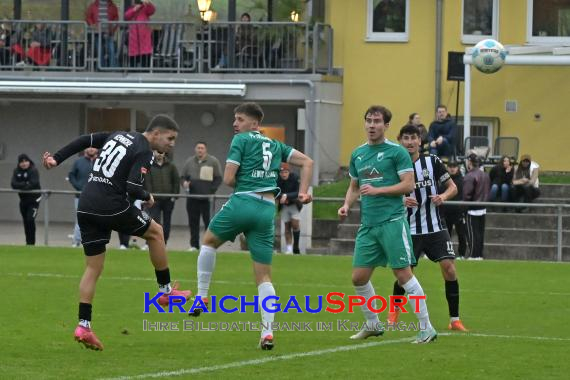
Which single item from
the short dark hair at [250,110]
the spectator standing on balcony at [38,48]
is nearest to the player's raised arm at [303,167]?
the short dark hair at [250,110]

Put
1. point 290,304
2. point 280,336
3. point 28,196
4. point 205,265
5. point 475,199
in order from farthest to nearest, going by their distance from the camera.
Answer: point 28,196
point 475,199
point 290,304
point 280,336
point 205,265

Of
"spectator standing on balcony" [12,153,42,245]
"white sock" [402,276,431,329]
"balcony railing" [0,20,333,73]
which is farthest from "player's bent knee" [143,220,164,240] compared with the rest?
"balcony railing" [0,20,333,73]

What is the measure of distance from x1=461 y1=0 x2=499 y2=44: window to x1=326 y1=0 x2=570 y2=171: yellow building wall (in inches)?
7.0

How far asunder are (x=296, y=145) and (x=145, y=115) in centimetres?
401

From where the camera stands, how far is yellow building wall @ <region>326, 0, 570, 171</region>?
32.8 m

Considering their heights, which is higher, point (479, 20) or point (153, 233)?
point (479, 20)

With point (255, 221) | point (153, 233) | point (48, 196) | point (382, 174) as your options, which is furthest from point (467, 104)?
point (255, 221)

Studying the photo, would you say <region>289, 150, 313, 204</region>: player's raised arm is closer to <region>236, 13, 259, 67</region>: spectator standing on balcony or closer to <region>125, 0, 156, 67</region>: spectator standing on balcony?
<region>236, 13, 259, 67</region>: spectator standing on balcony

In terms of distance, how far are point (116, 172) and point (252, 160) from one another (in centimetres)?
114

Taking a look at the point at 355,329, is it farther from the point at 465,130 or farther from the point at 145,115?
the point at 145,115

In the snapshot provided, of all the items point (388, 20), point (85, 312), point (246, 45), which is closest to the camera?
point (85, 312)

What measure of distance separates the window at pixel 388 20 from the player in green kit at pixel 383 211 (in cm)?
2147

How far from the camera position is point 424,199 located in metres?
13.6

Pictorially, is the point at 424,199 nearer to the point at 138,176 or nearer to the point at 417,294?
the point at 417,294
